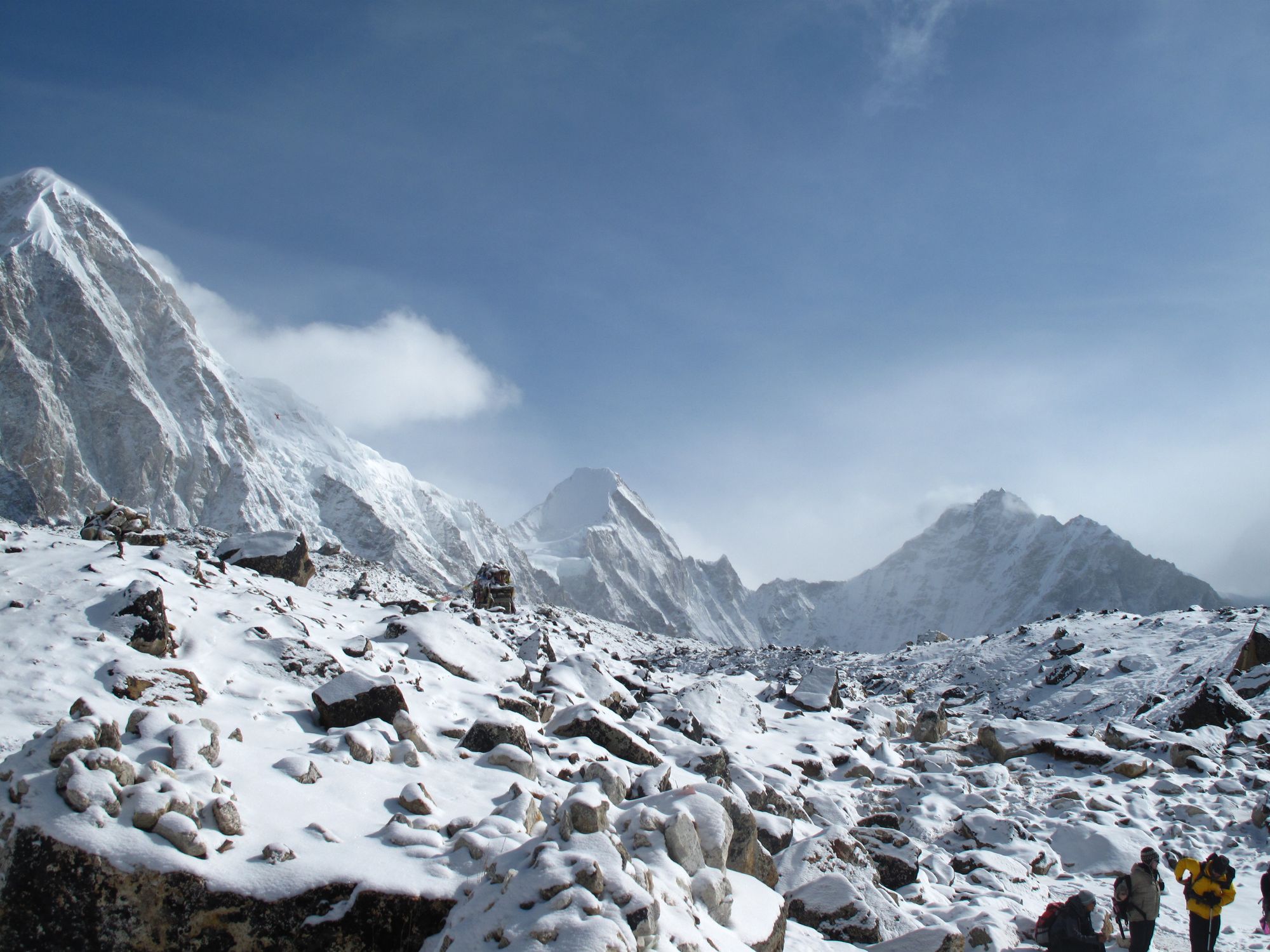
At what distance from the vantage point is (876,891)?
A: 8.94m

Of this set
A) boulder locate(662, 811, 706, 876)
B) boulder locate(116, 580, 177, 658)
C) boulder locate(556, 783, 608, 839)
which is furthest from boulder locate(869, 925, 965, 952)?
boulder locate(116, 580, 177, 658)

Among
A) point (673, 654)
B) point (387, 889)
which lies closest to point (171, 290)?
point (673, 654)

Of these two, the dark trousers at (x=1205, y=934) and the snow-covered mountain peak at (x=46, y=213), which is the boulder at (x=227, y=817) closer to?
the dark trousers at (x=1205, y=934)

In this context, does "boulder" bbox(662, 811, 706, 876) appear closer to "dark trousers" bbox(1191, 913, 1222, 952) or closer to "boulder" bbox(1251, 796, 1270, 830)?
"dark trousers" bbox(1191, 913, 1222, 952)

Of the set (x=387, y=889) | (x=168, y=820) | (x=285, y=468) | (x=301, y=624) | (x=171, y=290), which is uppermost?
(x=171, y=290)

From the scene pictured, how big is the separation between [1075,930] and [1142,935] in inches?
68.9

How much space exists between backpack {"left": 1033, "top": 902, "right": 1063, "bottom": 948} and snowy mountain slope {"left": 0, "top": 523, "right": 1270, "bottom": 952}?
0.48 metres

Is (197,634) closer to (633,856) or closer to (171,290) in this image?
(633,856)

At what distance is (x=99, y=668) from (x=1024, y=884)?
1339 centimetres

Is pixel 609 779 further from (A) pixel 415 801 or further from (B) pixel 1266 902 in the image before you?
(B) pixel 1266 902

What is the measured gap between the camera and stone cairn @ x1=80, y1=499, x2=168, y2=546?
19.3 m

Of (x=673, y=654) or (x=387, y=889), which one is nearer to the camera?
(x=387, y=889)

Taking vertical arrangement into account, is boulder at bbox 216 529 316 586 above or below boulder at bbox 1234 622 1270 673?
above

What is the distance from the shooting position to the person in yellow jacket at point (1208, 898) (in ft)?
27.3
